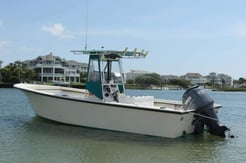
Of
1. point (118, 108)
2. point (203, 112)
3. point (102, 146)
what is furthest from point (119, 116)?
point (203, 112)

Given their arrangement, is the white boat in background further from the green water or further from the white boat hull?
the green water

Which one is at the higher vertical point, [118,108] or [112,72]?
[112,72]

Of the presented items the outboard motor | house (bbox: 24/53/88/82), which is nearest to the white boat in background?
the outboard motor

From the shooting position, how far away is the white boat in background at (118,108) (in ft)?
39.5

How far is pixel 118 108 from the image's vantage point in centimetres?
1249

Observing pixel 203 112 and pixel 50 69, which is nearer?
pixel 203 112

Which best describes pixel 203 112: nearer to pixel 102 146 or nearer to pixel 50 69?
pixel 102 146

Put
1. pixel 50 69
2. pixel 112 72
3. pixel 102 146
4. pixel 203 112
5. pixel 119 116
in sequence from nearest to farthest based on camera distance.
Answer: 1. pixel 102 146
2. pixel 203 112
3. pixel 119 116
4. pixel 112 72
5. pixel 50 69

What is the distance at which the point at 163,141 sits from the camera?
1180 centimetres

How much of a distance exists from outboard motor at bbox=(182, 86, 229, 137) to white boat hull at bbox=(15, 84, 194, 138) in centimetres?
28

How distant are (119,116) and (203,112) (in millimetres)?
2986

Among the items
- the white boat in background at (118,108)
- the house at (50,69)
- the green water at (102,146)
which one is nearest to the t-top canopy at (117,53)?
the white boat in background at (118,108)

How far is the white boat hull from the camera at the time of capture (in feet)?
39.1

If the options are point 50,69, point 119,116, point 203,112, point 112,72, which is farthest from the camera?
point 50,69
